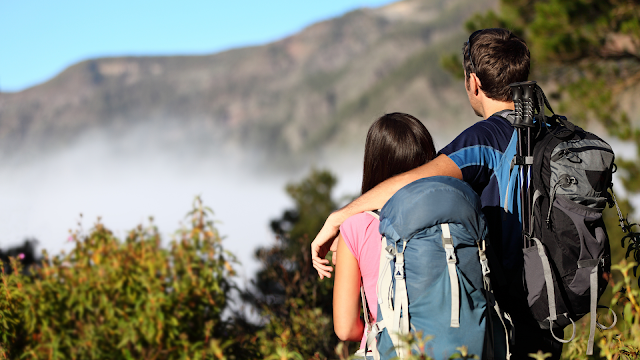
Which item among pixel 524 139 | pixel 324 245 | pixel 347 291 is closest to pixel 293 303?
pixel 324 245

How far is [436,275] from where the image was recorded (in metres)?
1.48

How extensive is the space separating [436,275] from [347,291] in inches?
14.7

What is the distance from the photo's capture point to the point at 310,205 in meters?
26.9

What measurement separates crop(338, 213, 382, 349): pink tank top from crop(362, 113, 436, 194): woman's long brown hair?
221 millimetres

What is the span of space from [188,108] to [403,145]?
164 meters

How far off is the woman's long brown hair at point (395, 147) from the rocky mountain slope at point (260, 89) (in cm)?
13395

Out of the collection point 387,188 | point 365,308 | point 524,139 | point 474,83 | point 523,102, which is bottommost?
point 365,308

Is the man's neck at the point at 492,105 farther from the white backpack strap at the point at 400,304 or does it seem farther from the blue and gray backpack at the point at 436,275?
the white backpack strap at the point at 400,304

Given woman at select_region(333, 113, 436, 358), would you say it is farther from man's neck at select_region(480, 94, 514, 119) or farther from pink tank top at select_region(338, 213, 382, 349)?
man's neck at select_region(480, 94, 514, 119)

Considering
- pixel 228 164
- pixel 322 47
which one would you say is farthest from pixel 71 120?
pixel 322 47

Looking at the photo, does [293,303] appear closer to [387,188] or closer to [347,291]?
[347,291]

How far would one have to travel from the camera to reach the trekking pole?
1766 mm

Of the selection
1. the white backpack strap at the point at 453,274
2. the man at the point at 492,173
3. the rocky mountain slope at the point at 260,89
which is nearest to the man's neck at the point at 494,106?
the man at the point at 492,173

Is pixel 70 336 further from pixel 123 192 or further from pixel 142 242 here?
pixel 123 192
